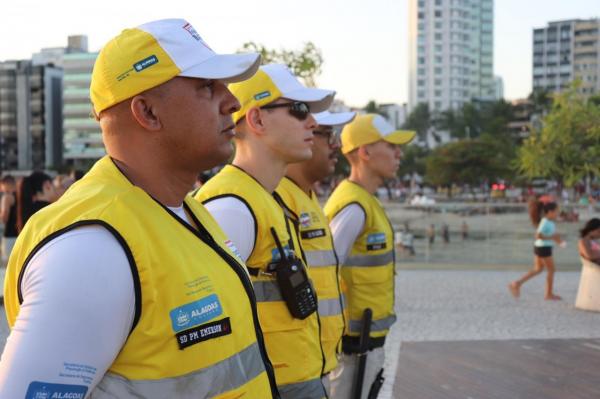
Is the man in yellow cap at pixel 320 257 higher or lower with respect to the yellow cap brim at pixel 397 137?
lower

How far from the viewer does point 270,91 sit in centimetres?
379

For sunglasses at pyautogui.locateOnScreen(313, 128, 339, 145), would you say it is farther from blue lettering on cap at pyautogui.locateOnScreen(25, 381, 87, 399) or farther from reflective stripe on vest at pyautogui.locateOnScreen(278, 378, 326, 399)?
blue lettering on cap at pyautogui.locateOnScreen(25, 381, 87, 399)

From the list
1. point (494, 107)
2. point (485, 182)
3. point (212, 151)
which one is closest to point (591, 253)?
point (212, 151)

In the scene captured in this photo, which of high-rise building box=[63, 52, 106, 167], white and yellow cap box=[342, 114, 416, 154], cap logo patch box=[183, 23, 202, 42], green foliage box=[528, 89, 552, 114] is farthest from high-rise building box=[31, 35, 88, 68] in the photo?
cap logo patch box=[183, 23, 202, 42]

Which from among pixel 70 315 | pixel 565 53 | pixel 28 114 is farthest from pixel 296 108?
pixel 565 53

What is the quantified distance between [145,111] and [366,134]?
3811mm

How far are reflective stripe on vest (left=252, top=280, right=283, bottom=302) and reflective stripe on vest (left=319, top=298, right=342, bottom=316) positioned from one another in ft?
2.07

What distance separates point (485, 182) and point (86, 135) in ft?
278

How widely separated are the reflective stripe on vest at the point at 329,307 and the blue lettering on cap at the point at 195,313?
1.85 metres

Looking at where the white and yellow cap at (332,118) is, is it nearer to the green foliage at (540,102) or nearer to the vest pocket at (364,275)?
the vest pocket at (364,275)

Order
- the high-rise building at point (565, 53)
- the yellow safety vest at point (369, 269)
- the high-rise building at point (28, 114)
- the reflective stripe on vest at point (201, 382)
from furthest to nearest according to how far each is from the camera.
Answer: the high-rise building at point (565, 53)
the high-rise building at point (28, 114)
the yellow safety vest at point (369, 269)
the reflective stripe on vest at point (201, 382)

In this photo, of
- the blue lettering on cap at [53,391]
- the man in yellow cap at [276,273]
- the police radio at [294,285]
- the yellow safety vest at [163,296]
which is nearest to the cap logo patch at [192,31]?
the yellow safety vest at [163,296]

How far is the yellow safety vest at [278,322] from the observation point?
3105 millimetres

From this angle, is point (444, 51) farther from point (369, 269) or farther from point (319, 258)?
point (319, 258)
